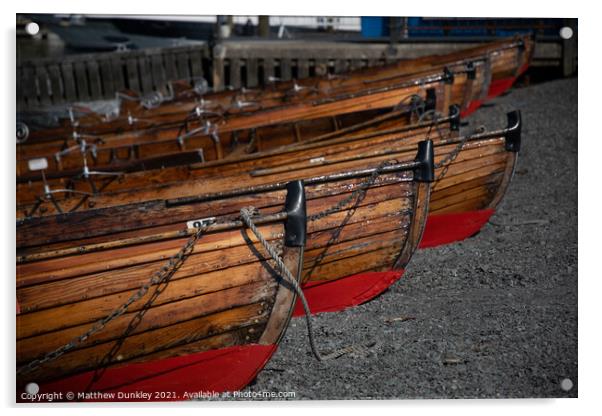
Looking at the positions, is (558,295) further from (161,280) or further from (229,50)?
(229,50)

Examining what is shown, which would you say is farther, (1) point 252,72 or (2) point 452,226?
(1) point 252,72

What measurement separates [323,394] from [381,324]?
2.50ft

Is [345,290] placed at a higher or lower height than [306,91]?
lower

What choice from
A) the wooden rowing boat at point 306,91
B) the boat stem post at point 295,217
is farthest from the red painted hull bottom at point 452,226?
the wooden rowing boat at point 306,91

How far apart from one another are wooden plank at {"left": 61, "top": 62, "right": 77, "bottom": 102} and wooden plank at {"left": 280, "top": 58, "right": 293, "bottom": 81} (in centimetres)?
345

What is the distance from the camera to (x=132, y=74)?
11094 millimetres

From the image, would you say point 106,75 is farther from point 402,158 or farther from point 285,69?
point 402,158

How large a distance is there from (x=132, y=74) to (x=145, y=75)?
0.82ft

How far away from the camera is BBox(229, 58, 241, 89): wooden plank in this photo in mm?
11185

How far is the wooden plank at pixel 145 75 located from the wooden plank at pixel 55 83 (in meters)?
→ 1.43

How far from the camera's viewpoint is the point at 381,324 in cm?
392

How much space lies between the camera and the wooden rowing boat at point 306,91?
313 inches

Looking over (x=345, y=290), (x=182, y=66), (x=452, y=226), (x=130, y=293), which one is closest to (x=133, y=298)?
(x=130, y=293)
